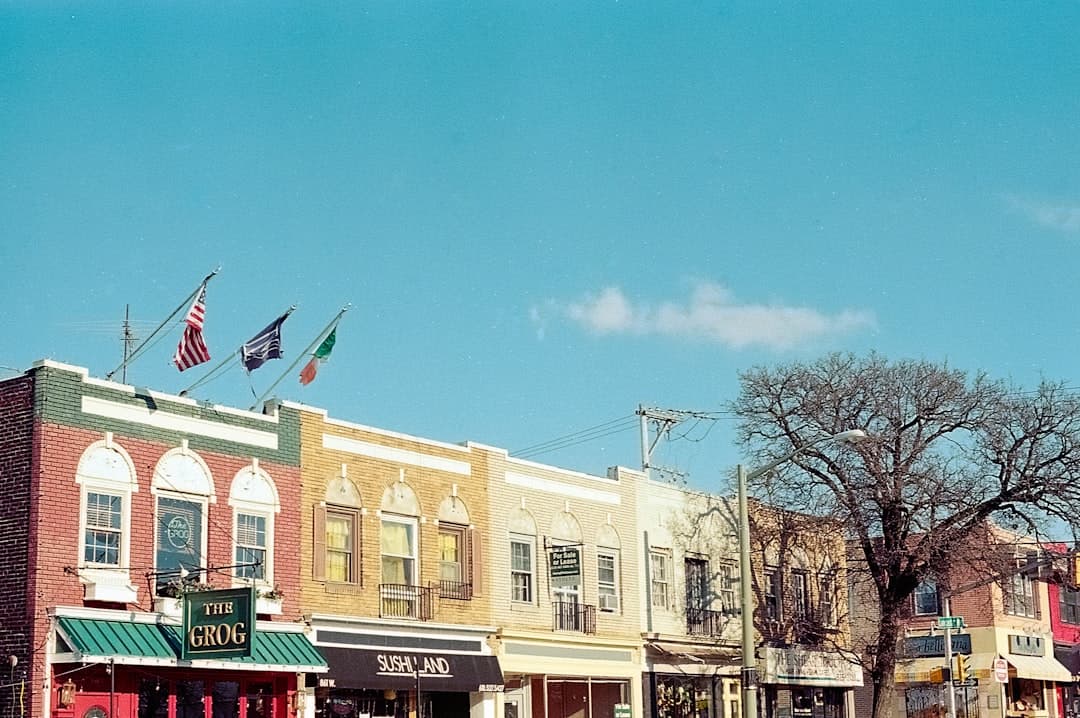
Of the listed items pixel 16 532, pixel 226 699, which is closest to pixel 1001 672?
pixel 226 699

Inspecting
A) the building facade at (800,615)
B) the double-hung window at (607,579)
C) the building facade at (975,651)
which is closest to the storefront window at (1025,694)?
the building facade at (975,651)

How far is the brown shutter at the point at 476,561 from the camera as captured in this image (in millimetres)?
37000

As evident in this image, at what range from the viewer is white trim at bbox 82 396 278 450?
2866 cm

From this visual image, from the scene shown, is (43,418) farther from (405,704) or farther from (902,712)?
(902,712)

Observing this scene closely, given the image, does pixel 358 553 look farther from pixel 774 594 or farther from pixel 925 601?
pixel 925 601

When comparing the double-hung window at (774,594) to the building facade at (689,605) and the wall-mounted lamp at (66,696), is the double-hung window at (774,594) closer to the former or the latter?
the building facade at (689,605)

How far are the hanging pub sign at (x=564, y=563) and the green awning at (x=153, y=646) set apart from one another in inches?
366

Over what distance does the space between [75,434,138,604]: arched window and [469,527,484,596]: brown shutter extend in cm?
1042

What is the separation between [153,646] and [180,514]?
3183mm

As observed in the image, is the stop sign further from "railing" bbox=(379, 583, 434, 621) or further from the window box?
the window box

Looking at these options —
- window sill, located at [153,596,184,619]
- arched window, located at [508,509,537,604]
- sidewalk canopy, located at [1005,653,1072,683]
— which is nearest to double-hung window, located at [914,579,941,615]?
sidewalk canopy, located at [1005,653,1072,683]

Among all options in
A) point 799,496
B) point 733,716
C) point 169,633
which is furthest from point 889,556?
point 169,633

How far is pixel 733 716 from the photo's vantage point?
45.6 metres

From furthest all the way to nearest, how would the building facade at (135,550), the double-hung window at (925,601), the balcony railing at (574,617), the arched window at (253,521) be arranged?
the double-hung window at (925,601)
the balcony railing at (574,617)
the arched window at (253,521)
the building facade at (135,550)
